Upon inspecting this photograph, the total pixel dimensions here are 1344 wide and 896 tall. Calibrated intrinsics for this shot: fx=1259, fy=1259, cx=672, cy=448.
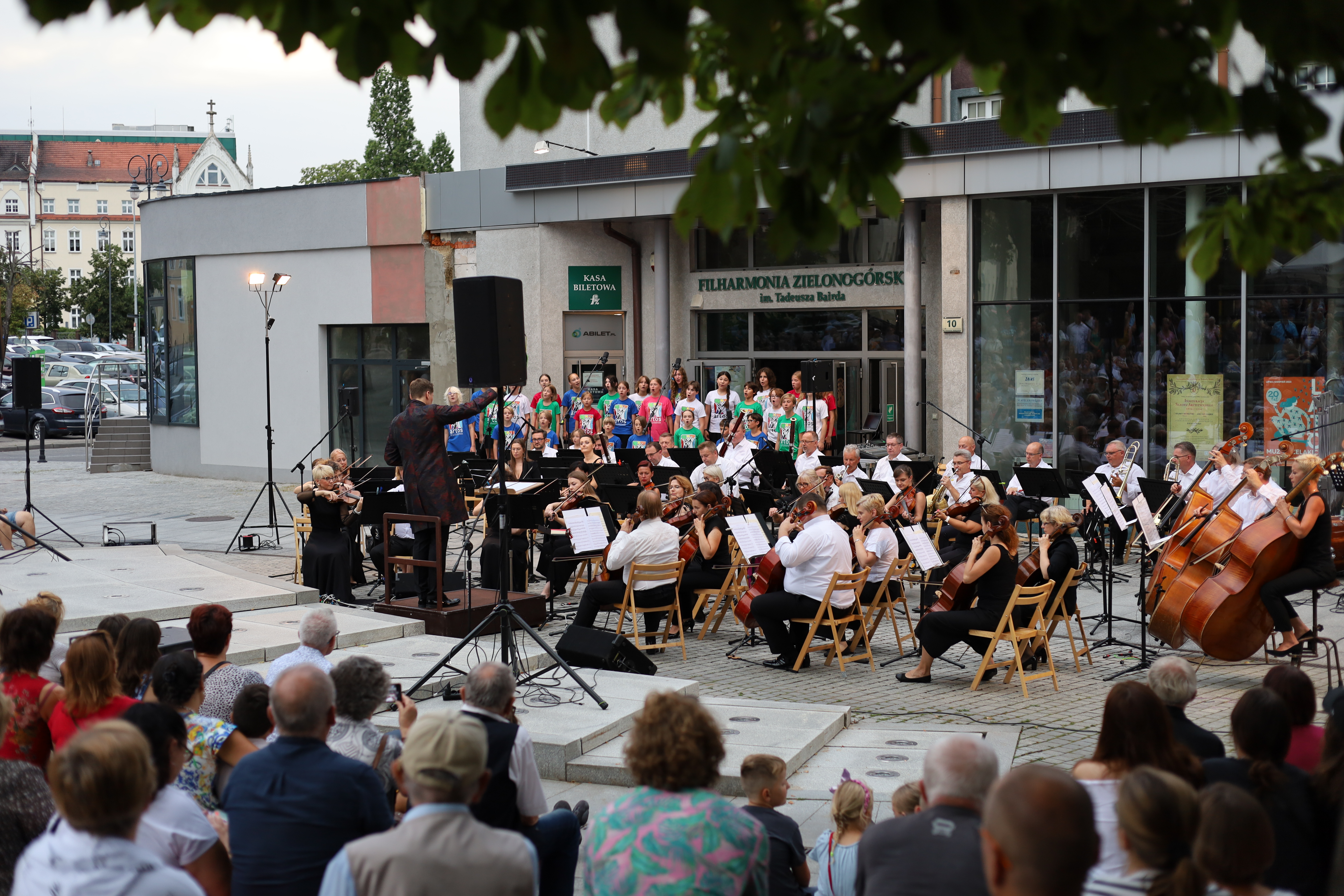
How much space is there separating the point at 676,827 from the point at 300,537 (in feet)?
35.8

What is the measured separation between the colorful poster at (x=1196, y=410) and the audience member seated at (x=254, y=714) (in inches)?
606

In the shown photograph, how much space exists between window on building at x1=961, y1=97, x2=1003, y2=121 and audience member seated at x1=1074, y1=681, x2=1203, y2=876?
17.6 meters

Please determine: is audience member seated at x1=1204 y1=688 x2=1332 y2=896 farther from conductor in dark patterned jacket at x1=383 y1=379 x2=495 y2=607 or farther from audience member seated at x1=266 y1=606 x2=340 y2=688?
conductor in dark patterned jacket at x1=383 y1=379 x2=495 y2=607

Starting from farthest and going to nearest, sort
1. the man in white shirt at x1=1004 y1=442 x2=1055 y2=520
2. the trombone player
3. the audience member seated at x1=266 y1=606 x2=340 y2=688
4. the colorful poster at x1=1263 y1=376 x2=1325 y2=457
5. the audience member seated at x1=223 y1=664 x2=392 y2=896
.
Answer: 1. the colorful poster at x1=1263 y1=376 x2=1325 y2=457
2. the trombone player
3. the man in white shirt at x1=1004 y1=442 x2=1055 y2=520
4. the audience member seated at x1=266 y1=606 x2=340 y2=688
5. the audience member seated at x1=223 y1=664 x2=392 y2=896

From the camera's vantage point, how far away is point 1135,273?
1808 cm

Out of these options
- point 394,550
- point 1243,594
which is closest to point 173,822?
point 1243,594

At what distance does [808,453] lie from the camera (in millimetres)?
15789

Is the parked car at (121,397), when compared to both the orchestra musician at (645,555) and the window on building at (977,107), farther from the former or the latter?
the orchestra musician at (645,555)

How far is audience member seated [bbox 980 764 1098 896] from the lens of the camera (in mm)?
2818

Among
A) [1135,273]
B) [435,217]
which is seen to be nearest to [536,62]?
[1135,273]

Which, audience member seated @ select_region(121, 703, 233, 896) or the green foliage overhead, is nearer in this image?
the green foliage overhead

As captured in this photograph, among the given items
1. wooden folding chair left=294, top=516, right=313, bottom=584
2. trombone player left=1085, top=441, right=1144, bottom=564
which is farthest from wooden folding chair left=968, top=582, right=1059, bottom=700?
wooden folding chair left=294, top=516, right=313, bottom=584

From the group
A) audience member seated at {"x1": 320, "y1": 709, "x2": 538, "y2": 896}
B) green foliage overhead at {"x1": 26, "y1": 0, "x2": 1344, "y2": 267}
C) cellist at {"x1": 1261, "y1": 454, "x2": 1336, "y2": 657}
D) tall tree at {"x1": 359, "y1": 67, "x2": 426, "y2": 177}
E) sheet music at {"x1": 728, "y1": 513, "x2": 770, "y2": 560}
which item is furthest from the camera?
tall tree at {"x1": 359, "y1": 67, "x2": 426, "y2": 177}

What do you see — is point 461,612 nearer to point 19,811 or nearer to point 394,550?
point 394,550
